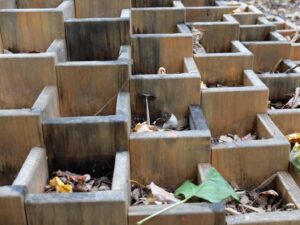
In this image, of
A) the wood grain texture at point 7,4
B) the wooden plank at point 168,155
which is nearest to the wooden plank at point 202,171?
the wooden plank at point 168,155

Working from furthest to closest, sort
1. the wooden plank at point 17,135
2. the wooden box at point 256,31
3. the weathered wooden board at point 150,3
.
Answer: the wooden box at point 256,31 → the weathered wooden board at point 150,3 → the wooden plank at point 17,135

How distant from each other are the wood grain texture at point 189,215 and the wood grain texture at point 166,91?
1.28 metres

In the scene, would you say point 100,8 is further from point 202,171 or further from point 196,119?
point 202,171

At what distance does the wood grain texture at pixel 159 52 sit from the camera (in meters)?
4.36

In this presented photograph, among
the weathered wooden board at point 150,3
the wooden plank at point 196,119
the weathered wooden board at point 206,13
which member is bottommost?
the wooden plank at point 196,119

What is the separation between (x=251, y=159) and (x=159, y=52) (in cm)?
152

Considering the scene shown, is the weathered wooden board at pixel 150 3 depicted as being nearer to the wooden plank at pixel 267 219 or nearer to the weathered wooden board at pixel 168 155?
the weathered wooden board at pixel 168 155

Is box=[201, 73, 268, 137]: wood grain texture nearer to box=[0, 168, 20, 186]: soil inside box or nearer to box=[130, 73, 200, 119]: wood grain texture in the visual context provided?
box=[130, 73, 200, 119]: wood grain texture

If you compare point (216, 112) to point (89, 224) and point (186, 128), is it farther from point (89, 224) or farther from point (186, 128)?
point (89, 224)

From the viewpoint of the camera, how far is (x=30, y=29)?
4.20m

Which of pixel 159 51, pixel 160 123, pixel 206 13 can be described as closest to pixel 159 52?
pixel 159 51

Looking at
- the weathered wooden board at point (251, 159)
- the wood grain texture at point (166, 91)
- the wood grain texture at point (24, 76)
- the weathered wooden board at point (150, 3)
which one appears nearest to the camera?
the weathered wooden board at point (251, 159)

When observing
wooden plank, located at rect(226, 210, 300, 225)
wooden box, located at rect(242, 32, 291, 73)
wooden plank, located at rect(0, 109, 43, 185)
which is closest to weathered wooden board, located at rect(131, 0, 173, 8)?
wooden box, located at rect(242, 32, 291, 73)

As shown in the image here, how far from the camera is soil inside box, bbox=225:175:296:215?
3.29 meters
